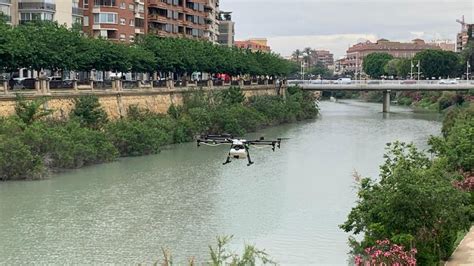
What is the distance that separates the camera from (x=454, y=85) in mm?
84062

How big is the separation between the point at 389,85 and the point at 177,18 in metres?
25.1

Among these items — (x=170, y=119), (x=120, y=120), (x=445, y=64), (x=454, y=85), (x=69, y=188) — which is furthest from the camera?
(x=445, y=64)

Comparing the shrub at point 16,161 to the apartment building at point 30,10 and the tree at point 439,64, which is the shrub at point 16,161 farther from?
the tree at point 439,64

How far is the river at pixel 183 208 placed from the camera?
81.0 ft

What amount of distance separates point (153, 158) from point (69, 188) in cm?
1163

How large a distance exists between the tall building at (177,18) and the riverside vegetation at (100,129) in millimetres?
13696

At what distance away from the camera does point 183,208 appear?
31.2m

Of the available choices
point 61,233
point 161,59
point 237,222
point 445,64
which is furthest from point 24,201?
point 445,64

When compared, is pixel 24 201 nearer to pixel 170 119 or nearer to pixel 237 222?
pixel 237 222

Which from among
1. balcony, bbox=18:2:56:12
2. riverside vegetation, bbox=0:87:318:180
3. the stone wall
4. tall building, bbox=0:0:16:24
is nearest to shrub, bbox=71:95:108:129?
riverside vegetation, bbox=0:87:318:180

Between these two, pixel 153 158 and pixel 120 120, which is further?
pixel 120 120

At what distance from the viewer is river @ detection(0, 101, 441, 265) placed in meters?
24.7

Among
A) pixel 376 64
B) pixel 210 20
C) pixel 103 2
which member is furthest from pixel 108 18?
pixel 376 64

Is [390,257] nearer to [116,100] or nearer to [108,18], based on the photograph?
[116,100]
